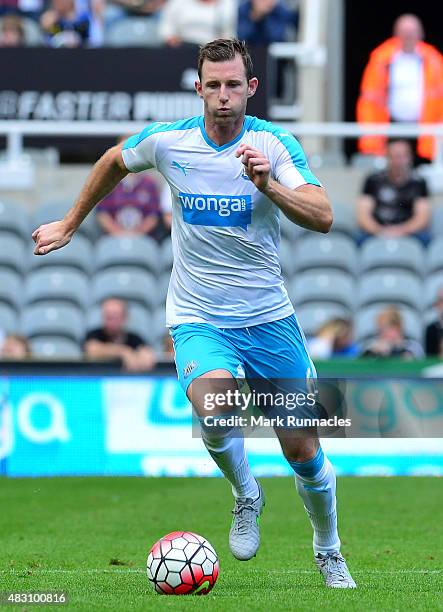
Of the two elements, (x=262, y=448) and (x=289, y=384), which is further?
(x=262, y=448)

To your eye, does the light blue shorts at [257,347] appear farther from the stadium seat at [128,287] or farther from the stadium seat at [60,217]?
the stadium seat at [60,217]

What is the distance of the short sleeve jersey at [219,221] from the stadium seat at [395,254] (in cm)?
936

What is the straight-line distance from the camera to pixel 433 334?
15477 mm

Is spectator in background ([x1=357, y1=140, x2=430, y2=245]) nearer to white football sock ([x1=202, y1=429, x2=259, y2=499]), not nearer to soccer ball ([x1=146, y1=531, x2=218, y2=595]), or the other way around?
white football sock ([x1=202, y1=429, x2=259, y2=499])

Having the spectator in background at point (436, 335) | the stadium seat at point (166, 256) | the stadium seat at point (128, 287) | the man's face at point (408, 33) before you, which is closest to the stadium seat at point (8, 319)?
the stadium seat at point (128, 287)

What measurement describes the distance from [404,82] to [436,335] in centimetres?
375

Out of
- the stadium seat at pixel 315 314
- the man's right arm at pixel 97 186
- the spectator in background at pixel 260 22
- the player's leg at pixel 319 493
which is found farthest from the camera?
the spectator in background at pixel 260 22

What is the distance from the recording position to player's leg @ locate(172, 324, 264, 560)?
7.20 meters

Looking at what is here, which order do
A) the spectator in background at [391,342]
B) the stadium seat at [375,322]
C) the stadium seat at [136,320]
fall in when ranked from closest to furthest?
→ the spectator in background at [391,342] < the stadium seat at [375,322] < the stadium seat at [136,320]

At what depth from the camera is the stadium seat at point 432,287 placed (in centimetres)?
1647

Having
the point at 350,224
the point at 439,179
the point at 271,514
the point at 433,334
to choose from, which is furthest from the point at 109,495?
the point at 439,179

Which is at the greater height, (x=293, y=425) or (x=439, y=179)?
(x=293, y=425)

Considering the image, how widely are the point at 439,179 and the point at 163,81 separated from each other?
358 cm

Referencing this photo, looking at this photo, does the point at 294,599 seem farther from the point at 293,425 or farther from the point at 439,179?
the point at 439,179
